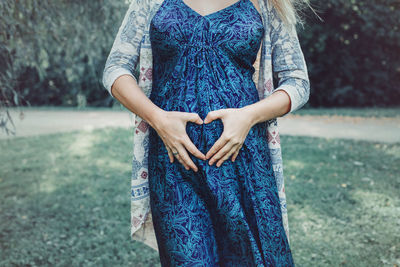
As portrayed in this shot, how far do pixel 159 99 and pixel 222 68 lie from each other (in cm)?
29

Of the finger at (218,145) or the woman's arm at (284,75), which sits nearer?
the finger at (218,145)

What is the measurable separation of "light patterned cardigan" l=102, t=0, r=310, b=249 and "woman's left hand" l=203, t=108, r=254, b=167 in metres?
0.25

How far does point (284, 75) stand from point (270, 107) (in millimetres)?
211

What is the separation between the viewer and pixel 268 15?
5.64ft

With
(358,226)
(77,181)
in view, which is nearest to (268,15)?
(358,226)

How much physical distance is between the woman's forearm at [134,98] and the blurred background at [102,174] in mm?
1559

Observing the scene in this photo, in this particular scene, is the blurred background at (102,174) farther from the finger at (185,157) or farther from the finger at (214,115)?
the finger at (185,157)

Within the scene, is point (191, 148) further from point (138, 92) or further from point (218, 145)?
point (138, 92)

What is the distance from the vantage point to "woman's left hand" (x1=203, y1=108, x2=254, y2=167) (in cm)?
148

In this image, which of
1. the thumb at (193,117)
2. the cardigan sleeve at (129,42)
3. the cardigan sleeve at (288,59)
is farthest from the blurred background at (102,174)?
the thumb at (193,117)

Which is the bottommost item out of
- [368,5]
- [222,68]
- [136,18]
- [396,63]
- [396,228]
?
[396,228]

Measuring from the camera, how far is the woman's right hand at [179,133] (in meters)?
1.48

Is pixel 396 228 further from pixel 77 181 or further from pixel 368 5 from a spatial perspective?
pixel 368 5

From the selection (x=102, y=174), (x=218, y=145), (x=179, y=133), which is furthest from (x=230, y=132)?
(x=102, y=174)
